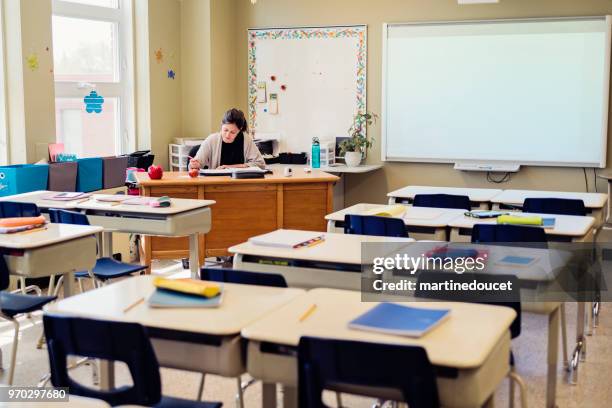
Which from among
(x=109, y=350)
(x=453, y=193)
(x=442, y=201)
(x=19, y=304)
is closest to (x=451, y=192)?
(x=453, y=193)

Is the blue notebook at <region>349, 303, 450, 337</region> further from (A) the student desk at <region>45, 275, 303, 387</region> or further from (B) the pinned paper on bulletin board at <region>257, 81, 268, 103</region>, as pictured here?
(B) the pinned paper on bulletin board at <region>257, 81, 268, 103</region>

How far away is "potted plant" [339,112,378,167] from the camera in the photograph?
8367 mm

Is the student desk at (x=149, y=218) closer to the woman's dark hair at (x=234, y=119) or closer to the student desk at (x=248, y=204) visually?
the student desk at (x=248, y=204)

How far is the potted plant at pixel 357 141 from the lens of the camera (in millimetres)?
8367

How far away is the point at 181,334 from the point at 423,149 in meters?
6.12

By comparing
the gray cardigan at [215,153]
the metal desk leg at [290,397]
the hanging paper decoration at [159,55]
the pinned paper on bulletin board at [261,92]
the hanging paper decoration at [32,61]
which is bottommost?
the metal desk leg at [290,397]

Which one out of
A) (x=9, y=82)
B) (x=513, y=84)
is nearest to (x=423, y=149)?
(x=513, y=84)

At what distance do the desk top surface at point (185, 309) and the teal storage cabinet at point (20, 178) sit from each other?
3542mm

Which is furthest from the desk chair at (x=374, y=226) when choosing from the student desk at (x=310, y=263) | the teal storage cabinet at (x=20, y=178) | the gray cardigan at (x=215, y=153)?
the teal storage cabinet at (x=20, y=178)

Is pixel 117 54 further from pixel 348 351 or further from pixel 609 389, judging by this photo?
pixel 348 351

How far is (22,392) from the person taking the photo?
7.23 ft

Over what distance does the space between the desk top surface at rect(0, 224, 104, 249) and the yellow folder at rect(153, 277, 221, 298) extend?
1431 mm

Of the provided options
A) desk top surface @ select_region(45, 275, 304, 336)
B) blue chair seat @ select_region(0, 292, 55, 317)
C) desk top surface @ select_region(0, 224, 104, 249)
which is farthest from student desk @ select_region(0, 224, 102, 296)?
desk top surface @ select_region(45, 275, 304, 336)

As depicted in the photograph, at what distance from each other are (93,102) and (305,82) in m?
2.39
